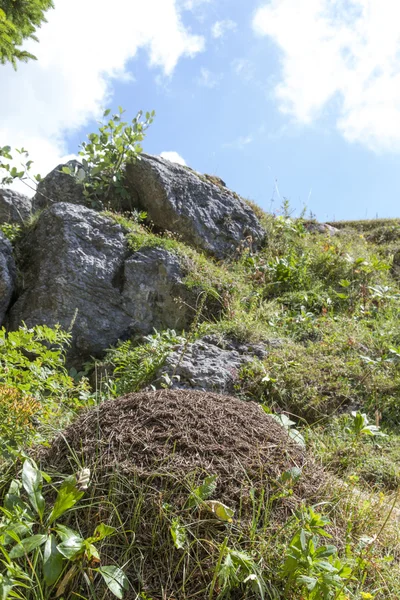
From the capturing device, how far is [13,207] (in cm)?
827

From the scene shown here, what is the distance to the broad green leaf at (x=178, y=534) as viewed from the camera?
6.77ft

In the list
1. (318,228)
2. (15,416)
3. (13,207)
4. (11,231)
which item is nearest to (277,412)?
(15,416)

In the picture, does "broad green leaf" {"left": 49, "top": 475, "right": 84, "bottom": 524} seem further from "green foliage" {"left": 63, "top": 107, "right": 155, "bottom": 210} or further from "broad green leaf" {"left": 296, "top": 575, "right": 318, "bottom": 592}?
"green foliage" {"left": 63, "top": 107, "right": 155, "bottom": 210}

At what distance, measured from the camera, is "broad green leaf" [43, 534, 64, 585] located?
1.87m

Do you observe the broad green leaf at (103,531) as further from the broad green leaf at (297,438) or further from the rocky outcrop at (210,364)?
the rocky outcrop at (210,364)

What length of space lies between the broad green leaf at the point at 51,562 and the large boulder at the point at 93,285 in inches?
170

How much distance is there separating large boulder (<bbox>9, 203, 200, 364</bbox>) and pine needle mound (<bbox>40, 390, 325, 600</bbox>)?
3.56m

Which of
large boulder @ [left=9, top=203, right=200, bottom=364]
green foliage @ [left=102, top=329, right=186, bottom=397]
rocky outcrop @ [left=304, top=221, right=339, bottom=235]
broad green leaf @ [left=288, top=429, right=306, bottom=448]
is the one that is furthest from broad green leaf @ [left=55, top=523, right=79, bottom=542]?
rocky outcrop @ [left=304, top=221, right=339, bottom=235]

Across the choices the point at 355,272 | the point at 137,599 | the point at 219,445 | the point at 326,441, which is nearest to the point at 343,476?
the point at 326,441

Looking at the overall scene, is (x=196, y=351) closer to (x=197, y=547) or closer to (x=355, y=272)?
(x=197, y=547)

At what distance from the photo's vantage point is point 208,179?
951cm

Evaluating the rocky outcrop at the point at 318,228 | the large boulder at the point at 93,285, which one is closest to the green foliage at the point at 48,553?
the large boulder at the point at 93,285

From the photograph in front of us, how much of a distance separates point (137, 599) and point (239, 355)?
10.7ft

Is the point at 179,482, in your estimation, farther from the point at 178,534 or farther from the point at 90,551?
the point at 90,551
